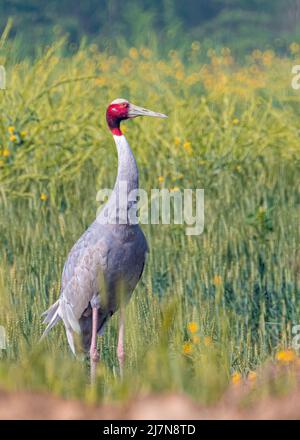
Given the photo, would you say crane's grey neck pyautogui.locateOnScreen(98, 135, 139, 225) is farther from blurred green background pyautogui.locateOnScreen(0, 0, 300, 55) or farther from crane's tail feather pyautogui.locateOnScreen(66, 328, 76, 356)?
blurred green background pyautogui.locateOnScreen(0, 0, 300, 55)

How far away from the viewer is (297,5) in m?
15.4

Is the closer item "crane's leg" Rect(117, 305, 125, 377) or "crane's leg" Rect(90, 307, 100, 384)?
"crane's leg" Rect(117, 305, 125, 377)

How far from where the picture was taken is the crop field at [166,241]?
3566 millimetres

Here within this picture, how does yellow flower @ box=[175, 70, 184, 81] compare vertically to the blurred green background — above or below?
below

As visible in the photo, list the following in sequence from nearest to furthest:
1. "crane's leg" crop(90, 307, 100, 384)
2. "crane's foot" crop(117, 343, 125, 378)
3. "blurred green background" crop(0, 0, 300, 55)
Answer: "crane's foot" crop(117, 343, 125, 378) → "crane's leg" crop(90, 307, 100, 384) → "blurred green background" crop(0, 0, 300, 55)

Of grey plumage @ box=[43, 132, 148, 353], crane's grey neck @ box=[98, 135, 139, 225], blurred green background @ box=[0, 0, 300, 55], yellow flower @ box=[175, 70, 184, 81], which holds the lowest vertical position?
grey plumage @ box=[43, 132, 148, 353]

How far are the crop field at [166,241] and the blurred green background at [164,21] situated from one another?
16.8 feet

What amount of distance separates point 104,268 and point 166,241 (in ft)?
5.73

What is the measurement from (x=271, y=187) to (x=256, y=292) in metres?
2.41

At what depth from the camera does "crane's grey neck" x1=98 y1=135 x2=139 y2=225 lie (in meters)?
4.88

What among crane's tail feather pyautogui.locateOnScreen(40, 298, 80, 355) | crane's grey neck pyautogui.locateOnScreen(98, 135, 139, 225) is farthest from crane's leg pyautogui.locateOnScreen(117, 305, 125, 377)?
crane's grey neck pyautogui.locateOnScreen(98, 135, 139, 225)

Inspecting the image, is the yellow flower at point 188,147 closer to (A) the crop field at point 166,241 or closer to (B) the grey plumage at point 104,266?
(A) the crop field at point 166,241

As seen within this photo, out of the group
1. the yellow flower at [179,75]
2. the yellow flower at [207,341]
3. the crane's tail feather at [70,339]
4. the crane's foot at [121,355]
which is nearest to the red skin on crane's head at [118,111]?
the crane's tail feather at [70,339]

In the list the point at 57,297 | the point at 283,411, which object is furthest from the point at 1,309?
the point at 283,411
